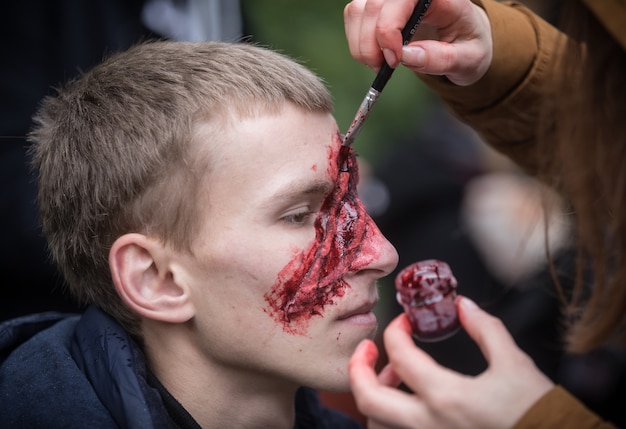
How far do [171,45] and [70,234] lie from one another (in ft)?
1.71

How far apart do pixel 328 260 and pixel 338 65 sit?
1.99m

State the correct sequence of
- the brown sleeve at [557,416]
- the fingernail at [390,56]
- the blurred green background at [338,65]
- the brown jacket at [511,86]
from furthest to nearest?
the blurred green background at [338,65]
the brown jacket at [511,86]
the fingernail at [390,56]
the brown sleeve at [557,416]

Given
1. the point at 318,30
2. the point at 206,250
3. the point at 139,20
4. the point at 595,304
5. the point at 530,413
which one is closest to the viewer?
the point at 530,413

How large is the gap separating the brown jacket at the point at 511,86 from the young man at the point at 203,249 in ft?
1.41

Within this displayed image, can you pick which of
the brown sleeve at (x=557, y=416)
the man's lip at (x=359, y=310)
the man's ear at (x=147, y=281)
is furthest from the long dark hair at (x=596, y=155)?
the man's ear at (x=147, y=281)

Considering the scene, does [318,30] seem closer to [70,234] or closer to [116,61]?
[116,61]

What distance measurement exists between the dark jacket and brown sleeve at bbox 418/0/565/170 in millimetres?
1047

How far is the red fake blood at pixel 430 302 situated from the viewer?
1.46 meters

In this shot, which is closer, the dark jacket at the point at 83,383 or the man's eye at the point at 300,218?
the dark jacket at the point at 83,383

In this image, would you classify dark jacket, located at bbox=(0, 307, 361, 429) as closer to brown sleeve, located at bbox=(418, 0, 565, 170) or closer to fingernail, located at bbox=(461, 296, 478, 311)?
fingernail, located at bbox=(461, 296, 478, 311)

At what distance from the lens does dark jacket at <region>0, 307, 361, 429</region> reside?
4.94ft

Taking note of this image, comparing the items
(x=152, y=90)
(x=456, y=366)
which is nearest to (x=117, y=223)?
(x=152, y=90)

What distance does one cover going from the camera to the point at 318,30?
11.4 ft

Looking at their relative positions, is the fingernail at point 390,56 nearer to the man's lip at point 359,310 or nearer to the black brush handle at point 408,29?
the black brush handle at point 408,29
